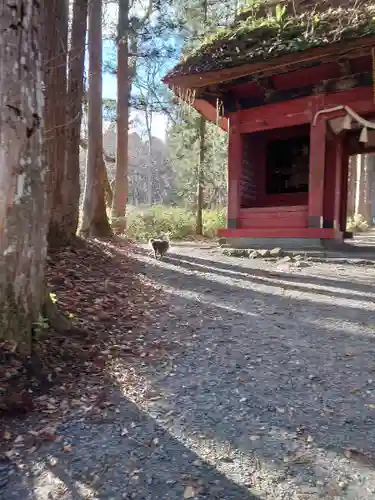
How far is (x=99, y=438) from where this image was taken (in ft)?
6.20

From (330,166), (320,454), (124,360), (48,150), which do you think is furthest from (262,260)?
(320,454)

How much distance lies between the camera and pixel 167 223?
44.4ft

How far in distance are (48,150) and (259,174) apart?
19.9ft

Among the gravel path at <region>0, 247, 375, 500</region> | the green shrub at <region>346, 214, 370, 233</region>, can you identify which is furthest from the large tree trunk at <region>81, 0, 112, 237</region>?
the green shrub at <region>346, 214, 370, 233</region>

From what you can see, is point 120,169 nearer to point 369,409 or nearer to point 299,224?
point 299,224

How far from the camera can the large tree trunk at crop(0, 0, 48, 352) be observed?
229 centimetres

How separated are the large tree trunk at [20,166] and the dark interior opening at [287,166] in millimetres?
8270

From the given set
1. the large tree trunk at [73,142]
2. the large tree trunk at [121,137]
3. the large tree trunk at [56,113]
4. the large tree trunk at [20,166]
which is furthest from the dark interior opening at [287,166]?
the large tree trunk at [20,166]

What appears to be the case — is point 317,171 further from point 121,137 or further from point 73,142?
point 121,137

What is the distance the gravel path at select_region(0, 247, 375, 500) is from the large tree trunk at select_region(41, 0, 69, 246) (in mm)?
2187

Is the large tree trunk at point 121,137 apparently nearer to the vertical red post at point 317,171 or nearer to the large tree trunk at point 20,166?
the vertical red post at point 317,171

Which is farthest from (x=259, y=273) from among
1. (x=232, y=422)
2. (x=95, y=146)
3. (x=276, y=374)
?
(x=95, y=146)

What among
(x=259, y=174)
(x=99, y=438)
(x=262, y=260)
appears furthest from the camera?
(x=259, y=174)

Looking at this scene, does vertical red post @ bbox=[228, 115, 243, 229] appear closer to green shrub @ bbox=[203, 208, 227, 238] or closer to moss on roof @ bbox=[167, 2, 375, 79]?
moss on roof @ bbox=[167, 2, 375, 79]
